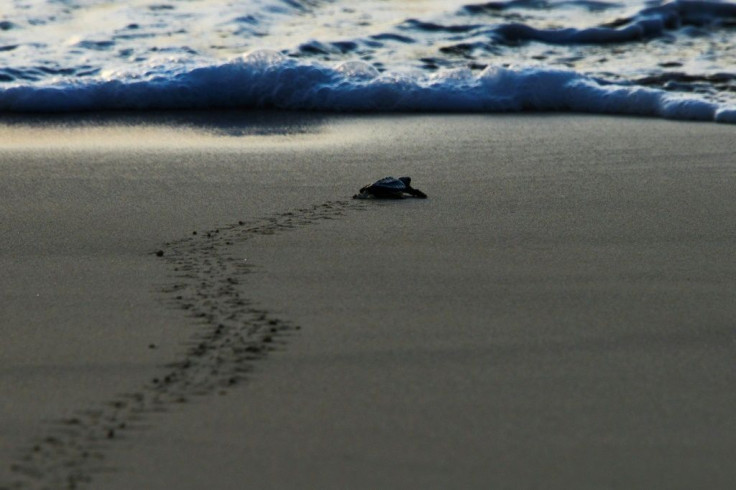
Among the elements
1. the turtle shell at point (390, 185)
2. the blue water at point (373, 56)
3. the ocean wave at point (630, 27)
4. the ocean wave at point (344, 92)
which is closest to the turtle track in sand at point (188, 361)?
the turtle shell at point (390, 185)

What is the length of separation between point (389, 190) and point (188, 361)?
5.51ft

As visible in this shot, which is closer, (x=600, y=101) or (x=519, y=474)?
(x=519, y=474)

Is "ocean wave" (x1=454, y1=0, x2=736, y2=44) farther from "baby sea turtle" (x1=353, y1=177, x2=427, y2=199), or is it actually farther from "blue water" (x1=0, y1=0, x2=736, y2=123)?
"baby sea turtle" (x1=353, y1=177, x2=427, y2=199)

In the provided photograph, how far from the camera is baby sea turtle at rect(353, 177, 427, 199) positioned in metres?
3.68

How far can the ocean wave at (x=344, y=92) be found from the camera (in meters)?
5.82

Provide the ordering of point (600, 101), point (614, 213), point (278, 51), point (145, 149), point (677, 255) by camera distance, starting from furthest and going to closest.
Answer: point (278, 51), point (600, 101), point (145, 149), point (614, 213), point (677, 255)

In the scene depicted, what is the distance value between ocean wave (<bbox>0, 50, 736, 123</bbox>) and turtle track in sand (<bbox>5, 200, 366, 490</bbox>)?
9.48ft

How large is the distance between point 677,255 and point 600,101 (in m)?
3.02

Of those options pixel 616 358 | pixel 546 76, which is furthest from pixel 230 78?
pixel 616 358

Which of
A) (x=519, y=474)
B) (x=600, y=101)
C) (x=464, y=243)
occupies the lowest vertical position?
(x=519, y=474)

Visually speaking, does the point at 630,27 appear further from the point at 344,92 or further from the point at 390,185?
the point at 390,185

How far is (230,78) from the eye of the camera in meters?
6.15

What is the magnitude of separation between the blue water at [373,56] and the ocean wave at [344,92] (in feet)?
0.03

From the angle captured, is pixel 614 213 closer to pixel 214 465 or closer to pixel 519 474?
pixel 519 474
